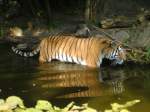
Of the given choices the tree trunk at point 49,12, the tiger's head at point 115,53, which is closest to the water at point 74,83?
the tiger's head at point 115,53

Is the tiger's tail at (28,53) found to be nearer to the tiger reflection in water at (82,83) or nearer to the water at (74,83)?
the water at (74,83)

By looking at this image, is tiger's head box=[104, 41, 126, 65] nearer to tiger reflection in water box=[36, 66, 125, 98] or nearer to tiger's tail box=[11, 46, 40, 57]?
tiger reflection in water box=[36, 66, 125, 98]

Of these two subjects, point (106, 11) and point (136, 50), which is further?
point (106, 11)

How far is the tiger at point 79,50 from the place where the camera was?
7953mm

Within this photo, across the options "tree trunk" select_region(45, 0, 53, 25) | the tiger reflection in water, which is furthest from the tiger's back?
"tree trunk" select_region(45, 0, 53, 25)

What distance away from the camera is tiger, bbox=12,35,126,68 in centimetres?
795

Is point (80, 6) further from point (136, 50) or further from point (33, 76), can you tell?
point (33, 76)

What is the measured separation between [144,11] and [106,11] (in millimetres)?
873

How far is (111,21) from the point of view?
945cm

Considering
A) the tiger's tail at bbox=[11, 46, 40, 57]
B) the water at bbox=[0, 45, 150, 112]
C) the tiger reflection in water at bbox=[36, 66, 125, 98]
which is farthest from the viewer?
the tiger's tail at bbox=[11, 46, 40, 57]

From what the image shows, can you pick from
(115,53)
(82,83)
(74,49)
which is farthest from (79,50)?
(82,83)

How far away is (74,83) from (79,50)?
5.09 ft

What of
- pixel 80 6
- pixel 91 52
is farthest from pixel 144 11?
pixel 91 52

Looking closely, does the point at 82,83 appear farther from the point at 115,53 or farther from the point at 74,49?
the point at 74,49
